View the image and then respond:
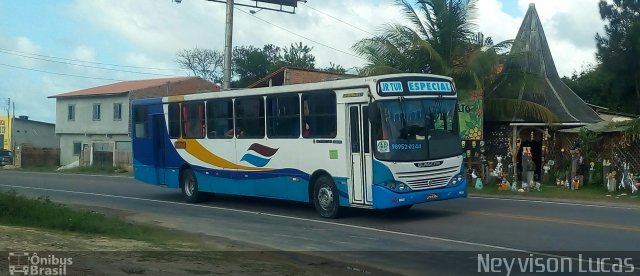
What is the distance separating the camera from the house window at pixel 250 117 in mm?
18875

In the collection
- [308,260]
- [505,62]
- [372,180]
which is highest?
[505,62]

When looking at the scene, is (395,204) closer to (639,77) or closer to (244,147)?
(244,147)

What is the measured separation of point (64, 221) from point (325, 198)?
563 cm

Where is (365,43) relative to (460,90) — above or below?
above

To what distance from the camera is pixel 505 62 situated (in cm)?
2831

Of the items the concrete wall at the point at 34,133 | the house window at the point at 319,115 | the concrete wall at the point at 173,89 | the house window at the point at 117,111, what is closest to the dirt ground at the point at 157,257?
the house window at the point at 319,115

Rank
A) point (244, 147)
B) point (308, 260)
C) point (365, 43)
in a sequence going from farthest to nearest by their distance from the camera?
1. point (365, 43)
2. point (244, 147)
3. point (308, 260)

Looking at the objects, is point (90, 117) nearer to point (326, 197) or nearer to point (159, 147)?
point (159, 147)

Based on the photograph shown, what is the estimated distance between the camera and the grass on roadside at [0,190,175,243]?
14305 mm

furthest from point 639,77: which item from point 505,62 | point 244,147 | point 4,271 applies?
point 4,271

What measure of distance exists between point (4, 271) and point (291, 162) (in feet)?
32.5

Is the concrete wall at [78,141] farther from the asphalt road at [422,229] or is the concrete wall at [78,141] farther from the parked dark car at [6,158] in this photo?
the asphalt road at [422,229]

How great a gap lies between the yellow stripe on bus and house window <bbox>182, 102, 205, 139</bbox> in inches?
7.9

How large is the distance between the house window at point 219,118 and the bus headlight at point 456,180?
635cm
